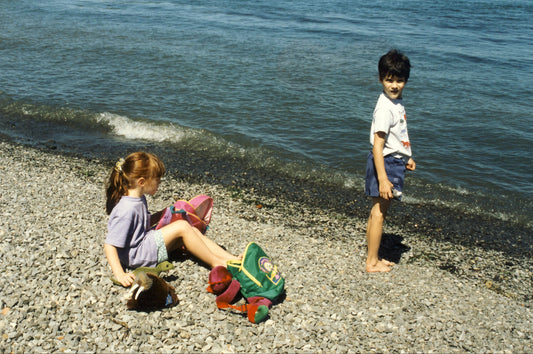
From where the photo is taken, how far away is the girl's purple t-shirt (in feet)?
16.5

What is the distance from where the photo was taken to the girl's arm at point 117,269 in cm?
483

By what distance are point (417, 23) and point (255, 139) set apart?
18.4 m

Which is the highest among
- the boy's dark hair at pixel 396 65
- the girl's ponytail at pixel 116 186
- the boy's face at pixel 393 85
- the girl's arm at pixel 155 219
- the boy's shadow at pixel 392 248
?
the boy's dark hair at pixel 396 65

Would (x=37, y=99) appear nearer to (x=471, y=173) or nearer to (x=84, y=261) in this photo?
(x=84, y=261)

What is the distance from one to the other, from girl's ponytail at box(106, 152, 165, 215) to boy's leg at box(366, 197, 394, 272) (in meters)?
2.67

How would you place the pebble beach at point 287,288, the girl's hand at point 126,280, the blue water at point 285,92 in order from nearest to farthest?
the pebble beach at point 287,288, the girl's hand at point 126,280, the blue water at point 285,92

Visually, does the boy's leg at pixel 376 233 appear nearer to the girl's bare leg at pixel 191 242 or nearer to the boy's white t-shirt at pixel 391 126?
the boy's white t-shirt at pixel 391 126

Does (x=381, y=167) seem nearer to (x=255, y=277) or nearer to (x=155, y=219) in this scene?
(x=255, y=277)

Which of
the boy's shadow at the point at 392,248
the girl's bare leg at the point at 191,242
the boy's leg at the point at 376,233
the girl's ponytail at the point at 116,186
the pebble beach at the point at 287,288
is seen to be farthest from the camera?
the boy's shadow at the point at 392,248

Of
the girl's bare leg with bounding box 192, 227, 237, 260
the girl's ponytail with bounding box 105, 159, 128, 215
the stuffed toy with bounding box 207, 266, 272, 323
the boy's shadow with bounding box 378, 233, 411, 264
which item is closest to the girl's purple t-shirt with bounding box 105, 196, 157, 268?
the girl's ponytail with bounding box 105, 159, 128, 215

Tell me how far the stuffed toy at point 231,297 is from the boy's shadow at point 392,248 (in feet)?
8.99

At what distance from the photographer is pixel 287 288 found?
5391 millimetres

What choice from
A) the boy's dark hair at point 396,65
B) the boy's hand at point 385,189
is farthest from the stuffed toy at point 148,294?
the boy's dark hair at point 396,65

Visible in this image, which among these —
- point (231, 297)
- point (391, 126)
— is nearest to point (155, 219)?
point (231, 297)
